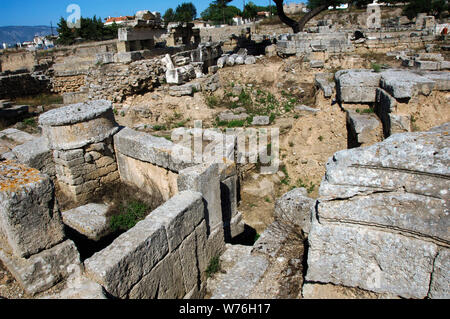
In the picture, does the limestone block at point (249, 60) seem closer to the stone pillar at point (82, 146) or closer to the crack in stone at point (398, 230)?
the stone pillar at point (82, 146)

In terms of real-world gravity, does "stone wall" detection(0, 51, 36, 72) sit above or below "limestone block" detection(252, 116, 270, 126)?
above

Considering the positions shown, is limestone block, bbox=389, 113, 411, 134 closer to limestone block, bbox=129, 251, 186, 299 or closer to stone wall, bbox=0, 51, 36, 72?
limestone block, bbox=129, 251, 186, 299

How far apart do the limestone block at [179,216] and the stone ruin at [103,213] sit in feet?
0.04

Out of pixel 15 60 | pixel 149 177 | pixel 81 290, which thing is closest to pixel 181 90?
pixel 149 177

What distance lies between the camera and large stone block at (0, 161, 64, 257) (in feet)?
8.23

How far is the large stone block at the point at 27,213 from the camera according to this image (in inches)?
98.7

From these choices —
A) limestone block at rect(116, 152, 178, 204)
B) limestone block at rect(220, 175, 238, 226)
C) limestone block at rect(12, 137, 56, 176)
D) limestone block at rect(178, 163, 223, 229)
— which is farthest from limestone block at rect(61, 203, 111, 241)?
limestone block at rect(220, 175, 238, 226)

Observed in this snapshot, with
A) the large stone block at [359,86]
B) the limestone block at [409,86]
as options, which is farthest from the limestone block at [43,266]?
the large stone block at [359,86]

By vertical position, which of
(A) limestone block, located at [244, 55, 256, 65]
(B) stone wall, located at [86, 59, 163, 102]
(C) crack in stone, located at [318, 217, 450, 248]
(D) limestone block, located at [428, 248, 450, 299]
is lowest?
(D) limestone block, located at [428, 248, 450, 299]

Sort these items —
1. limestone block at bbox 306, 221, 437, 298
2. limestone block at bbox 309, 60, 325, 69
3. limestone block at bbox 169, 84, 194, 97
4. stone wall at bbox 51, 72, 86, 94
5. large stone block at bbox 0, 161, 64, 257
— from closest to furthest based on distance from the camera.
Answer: limestone block at bbox 306, 221, 437, 298
large stone block at bbox 0, 161, 64, 257
limestone block at bbox 169, 84, 194, 97
limestone block at bbox 309, 60, 325, 69
stone wall at bbox 51, 72, 86, 94

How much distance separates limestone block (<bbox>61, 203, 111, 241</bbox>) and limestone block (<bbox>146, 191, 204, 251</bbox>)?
5.08ft

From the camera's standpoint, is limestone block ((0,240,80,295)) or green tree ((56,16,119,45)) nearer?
limestone block ((0,240,80,295))

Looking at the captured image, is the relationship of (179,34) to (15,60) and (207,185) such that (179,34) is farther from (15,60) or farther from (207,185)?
(15,60)
